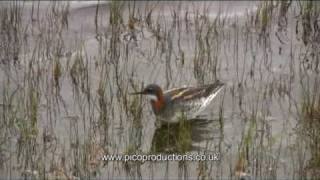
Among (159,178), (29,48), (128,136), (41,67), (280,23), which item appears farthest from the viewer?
(280,23)

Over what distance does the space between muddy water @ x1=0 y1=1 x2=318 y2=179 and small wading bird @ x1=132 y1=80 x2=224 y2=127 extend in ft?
0.40

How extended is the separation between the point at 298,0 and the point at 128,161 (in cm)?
469

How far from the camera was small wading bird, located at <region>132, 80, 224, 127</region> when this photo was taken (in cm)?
843

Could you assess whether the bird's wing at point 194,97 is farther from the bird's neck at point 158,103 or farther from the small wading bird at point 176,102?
the bird's neck at point 158,103

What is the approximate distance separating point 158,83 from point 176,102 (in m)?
0.91

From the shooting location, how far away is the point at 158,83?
9352 mm

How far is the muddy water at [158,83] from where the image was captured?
746cm

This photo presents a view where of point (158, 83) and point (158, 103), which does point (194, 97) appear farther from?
point (158, 83)

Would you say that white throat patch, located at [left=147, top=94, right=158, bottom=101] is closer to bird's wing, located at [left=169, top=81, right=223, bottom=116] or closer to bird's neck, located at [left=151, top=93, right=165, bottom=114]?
bird's neck, located at [left=151, top=93, right=165, bottom=114]

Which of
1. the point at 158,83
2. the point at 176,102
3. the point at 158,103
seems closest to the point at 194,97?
the point at 176,102

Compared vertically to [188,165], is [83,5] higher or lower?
higher

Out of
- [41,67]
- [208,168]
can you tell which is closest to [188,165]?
[208,168]

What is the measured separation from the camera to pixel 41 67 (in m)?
9.58

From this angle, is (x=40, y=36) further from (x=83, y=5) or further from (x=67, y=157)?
(x=67, y=157)
